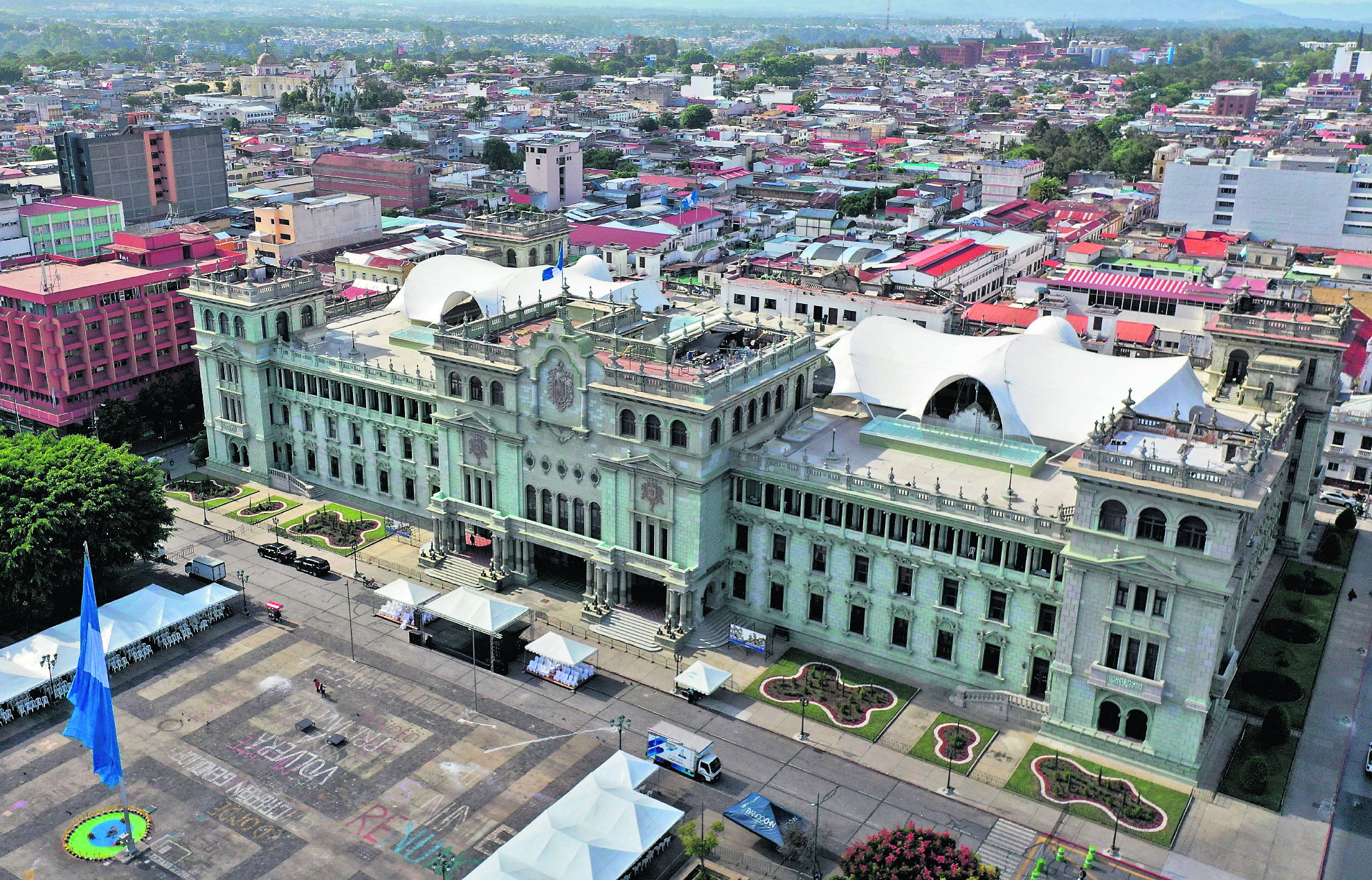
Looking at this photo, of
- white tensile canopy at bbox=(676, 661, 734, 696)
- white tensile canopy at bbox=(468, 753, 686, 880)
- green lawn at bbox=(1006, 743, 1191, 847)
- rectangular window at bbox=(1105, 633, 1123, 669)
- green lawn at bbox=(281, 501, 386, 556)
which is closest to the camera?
white tensile canopy at bbox=(468, 753, 686, 880)

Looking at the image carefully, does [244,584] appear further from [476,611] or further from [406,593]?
[476,611]

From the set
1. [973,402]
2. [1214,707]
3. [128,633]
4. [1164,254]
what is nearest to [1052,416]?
[973,402]

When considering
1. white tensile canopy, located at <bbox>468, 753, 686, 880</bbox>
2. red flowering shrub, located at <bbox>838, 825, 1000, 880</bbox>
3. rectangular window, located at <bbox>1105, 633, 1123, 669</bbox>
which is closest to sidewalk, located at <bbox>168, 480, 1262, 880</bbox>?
rectangular window, located at <bbox>1105, 633, 1123, 669</bbox>

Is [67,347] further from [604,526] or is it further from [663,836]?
[663,836]

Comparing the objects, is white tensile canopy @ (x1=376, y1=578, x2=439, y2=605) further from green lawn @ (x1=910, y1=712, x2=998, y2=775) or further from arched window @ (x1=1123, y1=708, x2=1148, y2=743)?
arched window @ (x1=1123, y1=708, x2=1148, y2=743)

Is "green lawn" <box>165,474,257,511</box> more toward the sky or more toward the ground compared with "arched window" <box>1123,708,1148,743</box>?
more toward the ground

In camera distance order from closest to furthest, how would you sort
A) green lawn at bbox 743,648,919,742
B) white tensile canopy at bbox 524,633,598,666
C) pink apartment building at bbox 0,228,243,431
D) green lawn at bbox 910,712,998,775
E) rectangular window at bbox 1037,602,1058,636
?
green lawn at bbox 910,712,998,775
rectangular window at bbox 1037,602,1058,636
green lawn at bbox 743,648,919,742
white tensile canopy at bbox 524,633,598,666
pink apartment building at bbox 0,228,243,431

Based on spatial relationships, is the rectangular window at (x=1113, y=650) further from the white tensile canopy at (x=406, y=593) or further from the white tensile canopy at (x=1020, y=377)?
the white tensile canopy at (x=406, y=593)
